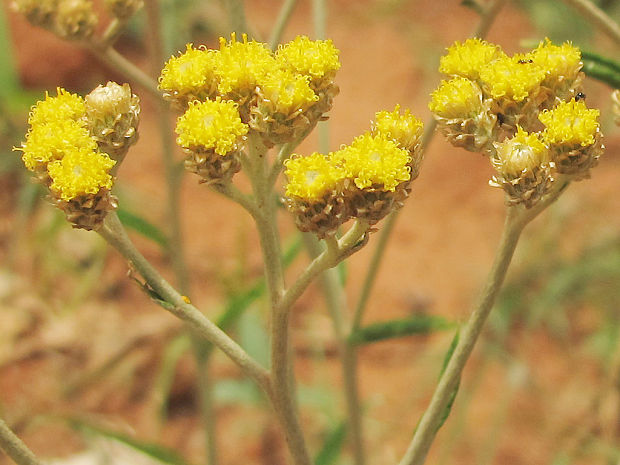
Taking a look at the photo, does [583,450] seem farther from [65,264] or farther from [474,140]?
[65,264]

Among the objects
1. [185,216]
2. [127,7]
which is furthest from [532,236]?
[127,7]

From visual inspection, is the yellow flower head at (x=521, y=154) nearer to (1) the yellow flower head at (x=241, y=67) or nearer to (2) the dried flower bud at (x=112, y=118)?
(1) the yellow flower head at (x=241, y=67)

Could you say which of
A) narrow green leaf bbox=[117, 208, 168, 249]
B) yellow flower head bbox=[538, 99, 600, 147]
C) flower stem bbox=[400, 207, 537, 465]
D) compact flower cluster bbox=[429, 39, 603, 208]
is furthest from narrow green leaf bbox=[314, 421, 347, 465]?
yellow flower head bbox=[538, 99, 600, 147]

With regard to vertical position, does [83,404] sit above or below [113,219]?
above

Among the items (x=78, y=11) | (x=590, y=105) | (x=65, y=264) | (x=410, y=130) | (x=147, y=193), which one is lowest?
(x=410, y=130)

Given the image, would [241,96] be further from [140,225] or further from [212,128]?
[140,225]

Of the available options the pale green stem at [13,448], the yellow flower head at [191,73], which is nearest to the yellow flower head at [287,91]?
the yellow flower head at [191,73]

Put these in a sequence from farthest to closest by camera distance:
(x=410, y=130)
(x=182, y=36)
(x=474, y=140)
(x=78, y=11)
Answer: (x=182, y=36), (x=78, y=11), (x=474, y=140), (x=410, y=130)

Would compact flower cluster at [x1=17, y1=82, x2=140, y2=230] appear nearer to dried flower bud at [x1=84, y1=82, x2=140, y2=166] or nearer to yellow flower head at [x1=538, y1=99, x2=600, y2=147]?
dried flower bud at [x1=84, y1=82, x2=140, y2=166]
